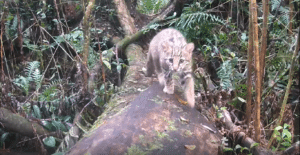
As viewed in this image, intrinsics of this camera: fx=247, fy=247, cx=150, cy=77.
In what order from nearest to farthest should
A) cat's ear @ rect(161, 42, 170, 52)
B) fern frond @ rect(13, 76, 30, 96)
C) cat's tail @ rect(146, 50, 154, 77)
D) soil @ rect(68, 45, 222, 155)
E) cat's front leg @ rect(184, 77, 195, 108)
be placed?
soil @ rect(68, 45, 222, 155) < cat's front leg @ rect(184, 77, 195, 108) < cat's ear @ rect(161, 42, 170, 52) < fern frond @ rect(13, 76, 30, 96) < cat's tail @ rect(146, 50, 154, 77)

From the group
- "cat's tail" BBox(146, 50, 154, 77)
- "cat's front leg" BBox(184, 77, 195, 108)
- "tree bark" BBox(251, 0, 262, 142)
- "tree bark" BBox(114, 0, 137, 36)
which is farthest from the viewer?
"tree bark" BBox(114, 0, 137, 36)

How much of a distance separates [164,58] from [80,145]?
205cm

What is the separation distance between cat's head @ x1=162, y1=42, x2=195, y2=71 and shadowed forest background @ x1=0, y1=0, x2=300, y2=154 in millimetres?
395

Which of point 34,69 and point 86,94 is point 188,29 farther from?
point 34,69

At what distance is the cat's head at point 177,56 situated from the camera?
395cm

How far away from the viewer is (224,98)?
A: 13.2ft

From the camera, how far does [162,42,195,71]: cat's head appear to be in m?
3.95

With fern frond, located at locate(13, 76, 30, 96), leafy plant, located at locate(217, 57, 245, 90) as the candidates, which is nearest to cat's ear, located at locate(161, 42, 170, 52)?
leafy plant, located at locate(217, 57, 245, 90)

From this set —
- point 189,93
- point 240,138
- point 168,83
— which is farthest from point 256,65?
point 168,83

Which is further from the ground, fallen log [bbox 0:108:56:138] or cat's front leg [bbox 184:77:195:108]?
cat's front leg [bbox 184:77:195:108]

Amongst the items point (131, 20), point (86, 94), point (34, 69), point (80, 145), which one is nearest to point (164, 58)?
point (86, 94)

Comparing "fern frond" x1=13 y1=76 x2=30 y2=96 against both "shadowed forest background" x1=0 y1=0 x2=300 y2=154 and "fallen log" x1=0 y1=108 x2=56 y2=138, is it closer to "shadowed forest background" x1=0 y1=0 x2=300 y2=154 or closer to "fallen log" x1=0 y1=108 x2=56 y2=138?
"shadowed forest background" x1=0 y1=0 x2=300 y2=154

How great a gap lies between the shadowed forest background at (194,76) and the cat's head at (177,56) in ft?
1.29

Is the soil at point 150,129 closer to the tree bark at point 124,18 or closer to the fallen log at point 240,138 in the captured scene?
the fallen log at point 240,138
